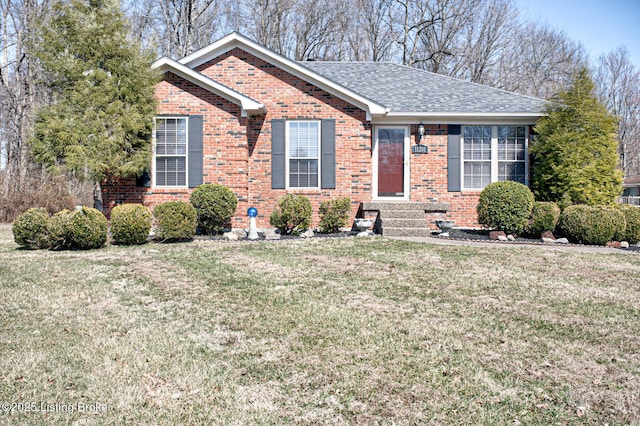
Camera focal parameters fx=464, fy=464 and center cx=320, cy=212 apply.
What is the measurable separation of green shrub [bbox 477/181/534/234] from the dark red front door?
A: 2761 mm

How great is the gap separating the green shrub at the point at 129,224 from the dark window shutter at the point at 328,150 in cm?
452

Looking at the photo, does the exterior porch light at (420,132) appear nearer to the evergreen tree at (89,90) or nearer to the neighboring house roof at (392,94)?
the neighboring house roof at (392,94)

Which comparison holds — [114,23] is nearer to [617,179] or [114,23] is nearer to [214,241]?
[214,241]

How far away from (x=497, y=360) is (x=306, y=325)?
1722 mm

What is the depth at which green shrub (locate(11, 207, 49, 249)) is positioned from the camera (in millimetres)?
8539

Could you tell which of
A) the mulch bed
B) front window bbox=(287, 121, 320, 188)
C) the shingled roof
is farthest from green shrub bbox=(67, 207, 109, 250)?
the mulch bed

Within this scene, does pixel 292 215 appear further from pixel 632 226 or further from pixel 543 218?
pixel 632 226

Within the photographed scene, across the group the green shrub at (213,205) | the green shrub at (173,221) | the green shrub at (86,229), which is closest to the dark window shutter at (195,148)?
the green shrub at (213,205)

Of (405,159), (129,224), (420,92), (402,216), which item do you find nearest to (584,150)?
(405,159)

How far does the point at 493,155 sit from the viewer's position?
41.1 feet

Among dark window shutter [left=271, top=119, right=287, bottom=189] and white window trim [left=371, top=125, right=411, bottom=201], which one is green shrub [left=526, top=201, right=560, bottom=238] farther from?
dark window shutter [left=271, top=119, right=287, bottom=189]

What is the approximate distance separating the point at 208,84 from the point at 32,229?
4.85 m

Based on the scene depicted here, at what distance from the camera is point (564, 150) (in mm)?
10906

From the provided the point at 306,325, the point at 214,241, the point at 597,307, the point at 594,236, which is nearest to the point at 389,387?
the point at 306,325
